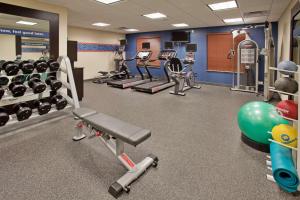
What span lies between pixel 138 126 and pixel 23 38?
A: 3.13 meters

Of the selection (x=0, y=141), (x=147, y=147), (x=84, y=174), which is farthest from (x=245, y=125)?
(x=0, y=141)

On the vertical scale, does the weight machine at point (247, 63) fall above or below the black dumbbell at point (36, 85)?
above

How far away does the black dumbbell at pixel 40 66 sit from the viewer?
3.37 meters

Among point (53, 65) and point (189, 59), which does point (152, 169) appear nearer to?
point (53, 65)

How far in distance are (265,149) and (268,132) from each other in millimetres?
384

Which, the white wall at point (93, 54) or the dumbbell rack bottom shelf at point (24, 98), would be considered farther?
the white wall at point (93, 54)

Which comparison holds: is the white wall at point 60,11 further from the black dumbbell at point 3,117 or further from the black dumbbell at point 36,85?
the black dumbbell at point 3,117

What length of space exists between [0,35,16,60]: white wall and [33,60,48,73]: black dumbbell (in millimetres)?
858

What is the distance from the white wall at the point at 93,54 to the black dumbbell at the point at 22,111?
216 inches

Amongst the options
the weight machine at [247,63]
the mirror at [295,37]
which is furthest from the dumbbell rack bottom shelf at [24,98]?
the weight machine at [247,63]

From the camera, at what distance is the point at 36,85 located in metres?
3.23

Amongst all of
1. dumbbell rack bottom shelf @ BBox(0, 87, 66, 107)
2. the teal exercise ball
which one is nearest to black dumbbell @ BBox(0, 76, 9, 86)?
dumbbell rack bottom shelf @ BBox(0, 87, 66, 107)

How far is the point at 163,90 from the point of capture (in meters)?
6.97

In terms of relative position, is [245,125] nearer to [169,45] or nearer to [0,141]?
[0,141]
